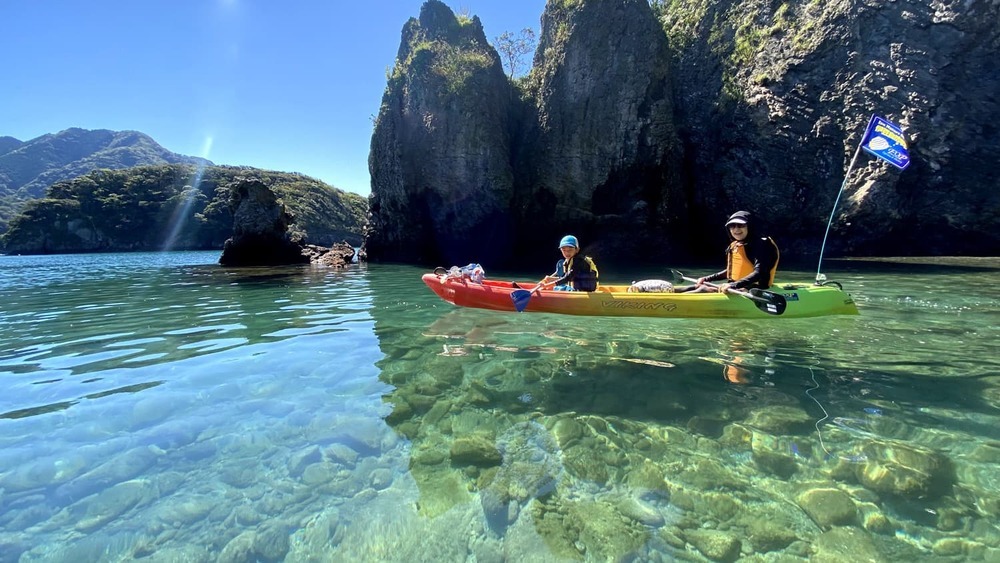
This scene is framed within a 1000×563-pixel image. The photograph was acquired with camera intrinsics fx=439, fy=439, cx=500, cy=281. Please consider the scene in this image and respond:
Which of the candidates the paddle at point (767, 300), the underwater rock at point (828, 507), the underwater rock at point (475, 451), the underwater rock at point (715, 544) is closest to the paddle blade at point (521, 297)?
the paddle at point (767, 300)

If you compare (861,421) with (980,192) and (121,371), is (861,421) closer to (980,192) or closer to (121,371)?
(121,371)

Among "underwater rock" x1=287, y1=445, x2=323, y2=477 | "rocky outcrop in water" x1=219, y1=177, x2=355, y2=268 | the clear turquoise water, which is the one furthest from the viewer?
"rocky outcrop in water" x1=219, y1=177, x2=355, y2=268

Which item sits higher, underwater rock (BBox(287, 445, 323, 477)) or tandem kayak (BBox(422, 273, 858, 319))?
tandem kayak (BBox(422, 273, 858, 319))

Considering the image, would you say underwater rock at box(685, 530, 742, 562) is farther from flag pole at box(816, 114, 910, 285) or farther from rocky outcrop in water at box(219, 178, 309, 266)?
rocky outcrop in water at box(219, 178, 309, 266)

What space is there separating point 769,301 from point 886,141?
450cm

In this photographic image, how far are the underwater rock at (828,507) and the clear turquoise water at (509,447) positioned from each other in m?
0.01

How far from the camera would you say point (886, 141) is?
→ 29.2ft

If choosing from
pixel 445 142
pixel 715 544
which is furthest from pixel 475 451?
pixel 445 142

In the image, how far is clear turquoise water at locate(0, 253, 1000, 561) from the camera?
9.18ft

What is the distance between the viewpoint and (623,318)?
9.06 m

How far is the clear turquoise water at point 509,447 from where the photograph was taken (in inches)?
110

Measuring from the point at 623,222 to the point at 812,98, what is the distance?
10.8 meters

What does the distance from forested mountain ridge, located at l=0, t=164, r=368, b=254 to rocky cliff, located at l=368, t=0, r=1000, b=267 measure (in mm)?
54472

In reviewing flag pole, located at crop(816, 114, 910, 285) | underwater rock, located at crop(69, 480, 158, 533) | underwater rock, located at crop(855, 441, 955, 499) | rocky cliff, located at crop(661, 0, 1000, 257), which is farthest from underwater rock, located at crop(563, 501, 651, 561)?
rocky cliff, located at crop(661, 0, 1000, 257)
